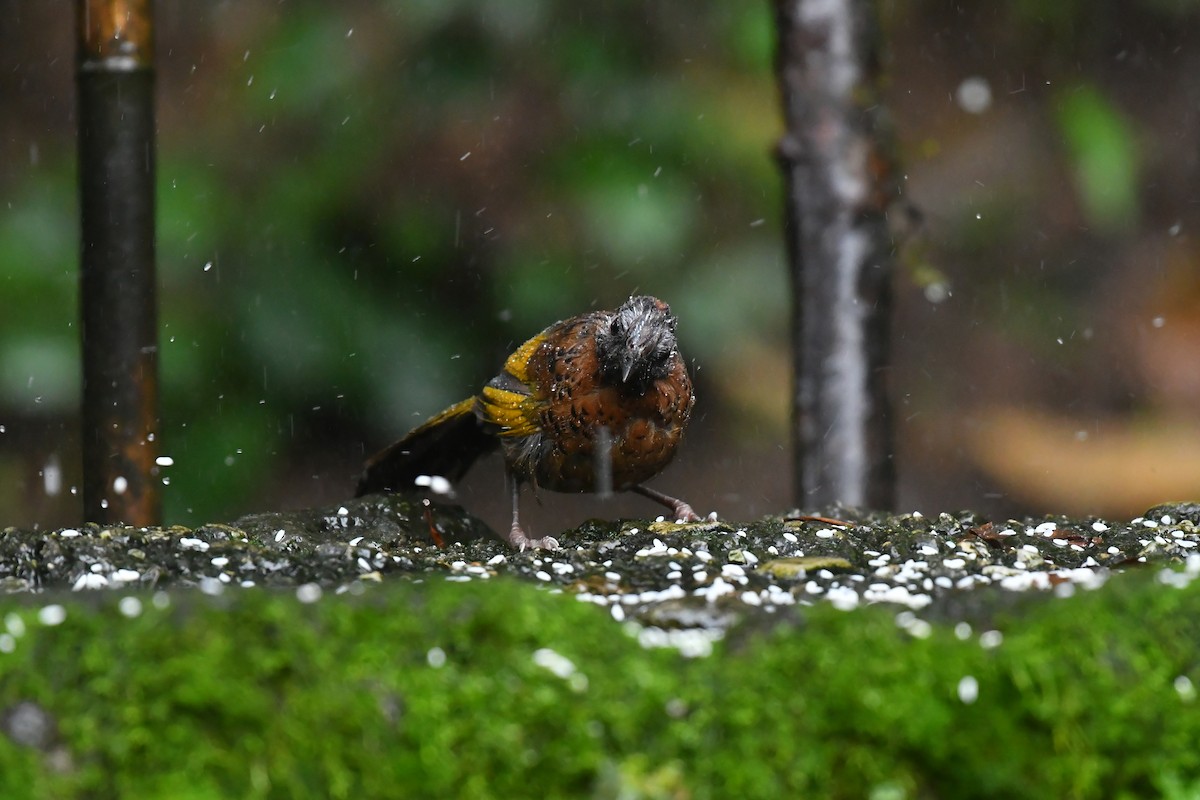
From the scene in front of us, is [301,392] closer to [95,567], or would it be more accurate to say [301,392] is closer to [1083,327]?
[95,567]

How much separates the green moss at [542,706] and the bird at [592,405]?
94.9 inches

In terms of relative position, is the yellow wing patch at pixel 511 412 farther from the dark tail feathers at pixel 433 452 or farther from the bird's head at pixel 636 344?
the bird's head at pixel 636 344

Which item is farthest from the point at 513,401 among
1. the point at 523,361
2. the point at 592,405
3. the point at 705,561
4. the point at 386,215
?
the point at 386,215

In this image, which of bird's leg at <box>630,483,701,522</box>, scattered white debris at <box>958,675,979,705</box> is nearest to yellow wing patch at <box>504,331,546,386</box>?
bird's leg at <box>630,483,701,522</box>

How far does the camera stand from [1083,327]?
8.39 metres

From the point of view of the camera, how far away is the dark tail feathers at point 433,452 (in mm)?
4945

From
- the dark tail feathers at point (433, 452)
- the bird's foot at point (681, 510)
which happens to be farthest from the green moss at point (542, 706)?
the bird's foot at point (681, 510)

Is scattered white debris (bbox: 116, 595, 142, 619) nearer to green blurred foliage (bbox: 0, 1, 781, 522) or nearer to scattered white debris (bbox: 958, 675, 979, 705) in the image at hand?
scattered white debris (bbox: 958, 675, 979, 705)

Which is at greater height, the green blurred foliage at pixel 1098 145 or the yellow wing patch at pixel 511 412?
the green blurred foliage at pixel 1098 145

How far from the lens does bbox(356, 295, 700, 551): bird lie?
4.52 m

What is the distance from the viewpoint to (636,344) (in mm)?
4422

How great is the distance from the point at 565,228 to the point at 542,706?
4.54m

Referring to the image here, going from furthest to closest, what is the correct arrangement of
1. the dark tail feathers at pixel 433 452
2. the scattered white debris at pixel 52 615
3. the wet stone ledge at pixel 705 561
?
the dark tail feathers at pixel 433 452 < the wet stone ledge at pixel 705 561 < the scattered white debris at pixel 52 615

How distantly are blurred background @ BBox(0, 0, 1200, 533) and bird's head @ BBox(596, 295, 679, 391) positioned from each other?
80 centimetres
